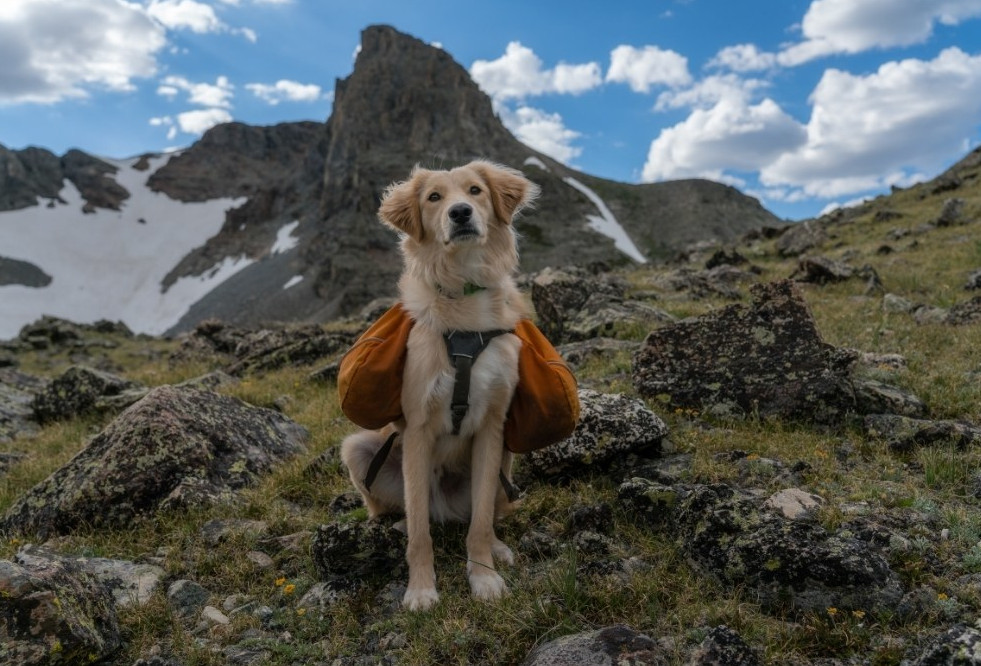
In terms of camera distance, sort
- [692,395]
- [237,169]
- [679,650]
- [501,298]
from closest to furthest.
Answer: [679,650] → [501,298] → [692,395] → [237,169]

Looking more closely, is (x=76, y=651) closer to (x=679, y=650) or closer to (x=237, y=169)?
(x=679, y=650)

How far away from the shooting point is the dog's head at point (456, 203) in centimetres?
565

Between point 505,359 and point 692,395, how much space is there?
3.45 meters

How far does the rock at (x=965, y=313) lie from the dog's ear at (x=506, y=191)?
8.94 meters

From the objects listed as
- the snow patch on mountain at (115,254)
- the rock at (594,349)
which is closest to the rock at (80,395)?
the rock at (594,349)

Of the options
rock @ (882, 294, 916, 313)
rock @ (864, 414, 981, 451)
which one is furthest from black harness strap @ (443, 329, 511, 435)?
rock @ (882, 294, 916, 313)

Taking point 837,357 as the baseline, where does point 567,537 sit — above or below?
below

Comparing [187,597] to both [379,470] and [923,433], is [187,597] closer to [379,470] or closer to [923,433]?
[379,470]

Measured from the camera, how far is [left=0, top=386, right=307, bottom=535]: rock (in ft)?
21.9

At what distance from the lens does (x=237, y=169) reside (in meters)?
194

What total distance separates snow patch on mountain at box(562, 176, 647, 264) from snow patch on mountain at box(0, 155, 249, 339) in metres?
65.6

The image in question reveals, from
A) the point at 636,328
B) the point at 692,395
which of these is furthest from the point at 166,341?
the point at 692,395

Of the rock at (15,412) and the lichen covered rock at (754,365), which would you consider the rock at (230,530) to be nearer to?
the lichen covered rock at (754,365)

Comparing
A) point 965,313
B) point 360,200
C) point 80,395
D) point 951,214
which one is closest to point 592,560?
point 965,313
